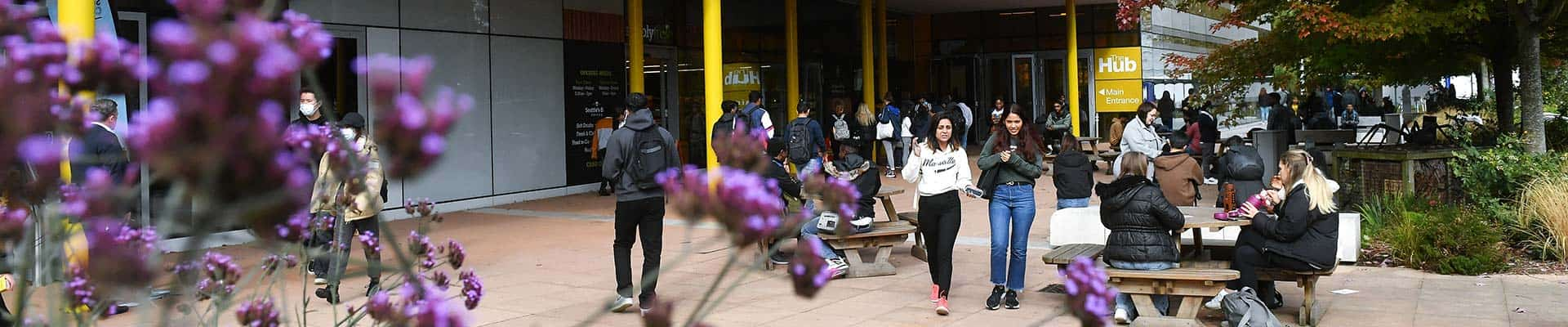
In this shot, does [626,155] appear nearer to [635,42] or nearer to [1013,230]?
[1013,230]

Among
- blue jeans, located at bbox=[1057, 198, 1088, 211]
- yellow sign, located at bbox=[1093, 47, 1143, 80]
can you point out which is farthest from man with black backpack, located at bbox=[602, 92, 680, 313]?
yellow sign, located at bbox=[1093, 47, 1143, 80]

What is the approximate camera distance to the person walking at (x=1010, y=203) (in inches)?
326

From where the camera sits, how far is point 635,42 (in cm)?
1903

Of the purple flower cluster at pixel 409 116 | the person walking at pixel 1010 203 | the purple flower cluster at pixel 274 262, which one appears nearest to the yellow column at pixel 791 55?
the person walking at pixel 1010 203

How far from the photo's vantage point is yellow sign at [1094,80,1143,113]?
110 feet

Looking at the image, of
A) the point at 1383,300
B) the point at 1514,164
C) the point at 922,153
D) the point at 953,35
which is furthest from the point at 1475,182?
the point at 953,35

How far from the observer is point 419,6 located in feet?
50.8

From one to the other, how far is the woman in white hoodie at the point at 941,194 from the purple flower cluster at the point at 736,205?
6.54 metres

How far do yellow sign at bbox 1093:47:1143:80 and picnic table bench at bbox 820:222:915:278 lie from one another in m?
24.4

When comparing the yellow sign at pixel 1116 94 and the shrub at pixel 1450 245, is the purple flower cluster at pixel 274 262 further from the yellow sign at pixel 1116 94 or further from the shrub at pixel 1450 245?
the yellow sign at pixel 1116 94

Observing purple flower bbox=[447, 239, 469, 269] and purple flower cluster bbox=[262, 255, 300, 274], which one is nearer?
purple flower cluster bbox=[262, 255, 300, 274]

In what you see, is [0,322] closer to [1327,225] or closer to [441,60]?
[1327,225]

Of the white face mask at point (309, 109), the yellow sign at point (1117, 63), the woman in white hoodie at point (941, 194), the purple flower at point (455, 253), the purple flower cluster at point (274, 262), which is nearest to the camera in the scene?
the purple flower cluster at point (274, 262)

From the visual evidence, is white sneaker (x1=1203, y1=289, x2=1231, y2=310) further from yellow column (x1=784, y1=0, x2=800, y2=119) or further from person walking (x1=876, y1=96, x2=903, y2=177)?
yellow column (x1=784, y1=0, x2=800, y2=119)
